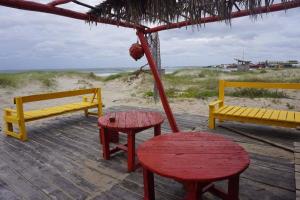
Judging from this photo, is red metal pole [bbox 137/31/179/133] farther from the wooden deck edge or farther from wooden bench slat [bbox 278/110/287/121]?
wooden bench slat [bbox 278/110/287/121]

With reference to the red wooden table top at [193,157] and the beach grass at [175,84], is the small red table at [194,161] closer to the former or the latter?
the red wooden table top at [193,157]

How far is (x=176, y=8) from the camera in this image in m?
2.74

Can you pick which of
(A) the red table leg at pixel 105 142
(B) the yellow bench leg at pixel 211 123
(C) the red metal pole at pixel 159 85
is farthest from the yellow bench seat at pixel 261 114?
(A) the red table leg at pixel 105 142

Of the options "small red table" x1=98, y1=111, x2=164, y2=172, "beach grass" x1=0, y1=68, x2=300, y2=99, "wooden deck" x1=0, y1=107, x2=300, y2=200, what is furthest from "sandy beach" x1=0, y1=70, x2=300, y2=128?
"wooden deck" x1=0, y1=107, x2=300, y2=200

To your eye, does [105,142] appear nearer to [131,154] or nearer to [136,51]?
[131,154]

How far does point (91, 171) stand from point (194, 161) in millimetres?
1839

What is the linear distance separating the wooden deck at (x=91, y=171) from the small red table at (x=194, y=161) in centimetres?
57

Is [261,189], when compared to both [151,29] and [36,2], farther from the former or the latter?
[36,2]

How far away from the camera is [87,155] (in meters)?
3.93

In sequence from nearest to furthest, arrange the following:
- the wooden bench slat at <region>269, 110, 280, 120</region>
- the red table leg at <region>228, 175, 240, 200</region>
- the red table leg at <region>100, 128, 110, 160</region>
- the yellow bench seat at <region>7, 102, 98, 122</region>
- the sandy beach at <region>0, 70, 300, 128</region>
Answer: the red table leg at <region>228, 175, 240, 200</region> → the red table leg at <region>100, 128, 110, 160</region> → the wooden bench slat at <region>269, 110, 280, 120</region> → the yellow bench seat at <region>7, 102, 98, 122</region> → the sandy beach at <region>0, 70, 300, 128</region>

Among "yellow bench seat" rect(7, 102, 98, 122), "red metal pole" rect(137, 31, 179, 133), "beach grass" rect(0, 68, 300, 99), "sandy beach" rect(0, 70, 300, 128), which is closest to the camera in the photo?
"red metal pole" rect(137, 31, 179, 133)

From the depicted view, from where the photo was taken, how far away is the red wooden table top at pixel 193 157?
1.87 meters

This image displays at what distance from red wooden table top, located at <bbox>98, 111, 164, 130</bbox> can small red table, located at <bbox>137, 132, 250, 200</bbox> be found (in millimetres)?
725

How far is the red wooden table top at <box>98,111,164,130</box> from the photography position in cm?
331
